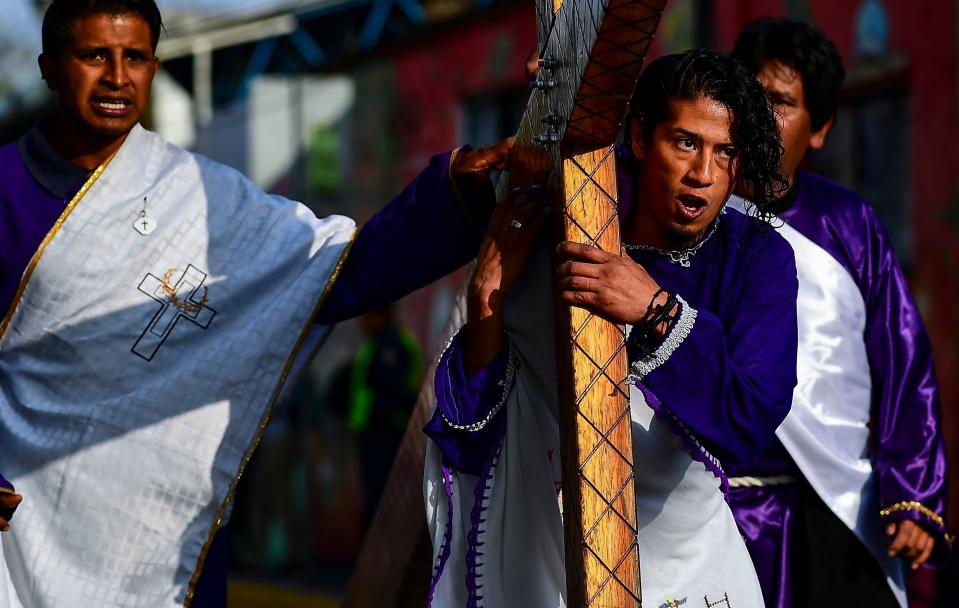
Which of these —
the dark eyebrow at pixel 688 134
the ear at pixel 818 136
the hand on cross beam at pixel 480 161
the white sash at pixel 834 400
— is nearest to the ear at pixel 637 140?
the dark eyebrow at pixel 688 134

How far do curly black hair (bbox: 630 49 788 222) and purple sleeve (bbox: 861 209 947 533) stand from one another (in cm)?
118

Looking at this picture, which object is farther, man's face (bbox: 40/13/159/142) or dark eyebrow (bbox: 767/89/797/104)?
dark eyebrow (bbox: 767/89/797/104)

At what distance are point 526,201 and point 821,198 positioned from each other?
131cm

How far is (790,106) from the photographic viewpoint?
4.10 metres

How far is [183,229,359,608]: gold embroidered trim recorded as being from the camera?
3861mm

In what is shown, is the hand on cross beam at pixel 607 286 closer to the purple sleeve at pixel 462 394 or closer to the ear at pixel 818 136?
the purple sleeve at pixel 462 394

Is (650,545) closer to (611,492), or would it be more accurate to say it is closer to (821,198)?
(611,492)

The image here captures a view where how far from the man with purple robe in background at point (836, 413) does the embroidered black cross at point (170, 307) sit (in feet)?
4.32

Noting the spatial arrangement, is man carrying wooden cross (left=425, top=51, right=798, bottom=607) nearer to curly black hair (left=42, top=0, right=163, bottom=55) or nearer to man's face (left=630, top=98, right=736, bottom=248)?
man's face (left=630, top=98, right=736, bottom=248)

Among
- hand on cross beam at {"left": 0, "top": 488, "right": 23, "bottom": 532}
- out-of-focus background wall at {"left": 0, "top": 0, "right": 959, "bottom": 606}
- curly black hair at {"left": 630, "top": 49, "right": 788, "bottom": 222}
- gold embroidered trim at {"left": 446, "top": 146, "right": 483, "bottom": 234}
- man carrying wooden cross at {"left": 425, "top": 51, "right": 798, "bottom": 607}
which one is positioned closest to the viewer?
man carrying wooden cross at {"left": 425, "top": 51, "right": 798, "bottom": 607}

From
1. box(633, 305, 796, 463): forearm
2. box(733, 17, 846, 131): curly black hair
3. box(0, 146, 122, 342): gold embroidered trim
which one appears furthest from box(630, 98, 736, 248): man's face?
box(0, 146, 122, 342): gold embroidered trim

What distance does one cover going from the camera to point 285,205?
13.4 ft

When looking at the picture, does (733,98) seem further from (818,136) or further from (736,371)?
(818,136)

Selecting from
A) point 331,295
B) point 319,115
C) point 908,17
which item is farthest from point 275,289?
point 319,115
